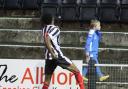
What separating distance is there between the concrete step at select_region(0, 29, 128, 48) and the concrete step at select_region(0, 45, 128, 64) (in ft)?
2.27

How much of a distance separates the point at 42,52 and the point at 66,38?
982mm

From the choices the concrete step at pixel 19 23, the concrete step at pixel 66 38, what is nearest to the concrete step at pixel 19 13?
the concrete step at pixel 19 23

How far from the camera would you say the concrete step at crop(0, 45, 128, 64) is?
1410 centimetres

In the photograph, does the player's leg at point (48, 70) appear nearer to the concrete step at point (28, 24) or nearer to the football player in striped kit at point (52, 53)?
the football player in striped kit at point (52, 53)

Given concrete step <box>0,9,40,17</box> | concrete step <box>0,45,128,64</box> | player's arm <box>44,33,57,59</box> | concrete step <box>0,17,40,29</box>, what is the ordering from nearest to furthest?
1. player's arm <box>44,33,57,59</box>
2. concrete step <box>0,45,128,64</box>
3. concrete step <box>0,17,40,29</box>
4. concrete step <box>0,9,40,17</box>

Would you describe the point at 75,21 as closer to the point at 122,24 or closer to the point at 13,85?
the point at 122,24

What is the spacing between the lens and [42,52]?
14.4 meters

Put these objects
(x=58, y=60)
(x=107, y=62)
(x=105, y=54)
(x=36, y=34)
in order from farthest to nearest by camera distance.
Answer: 1. (x=36, y=34)
2. (x=105, y=54)
3. (x=107, y=62)
4. (x=58, y=60)

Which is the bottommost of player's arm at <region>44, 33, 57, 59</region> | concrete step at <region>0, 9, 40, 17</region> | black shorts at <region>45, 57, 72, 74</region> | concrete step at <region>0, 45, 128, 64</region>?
concrete step at <region>0, 45, 128, 64</region>

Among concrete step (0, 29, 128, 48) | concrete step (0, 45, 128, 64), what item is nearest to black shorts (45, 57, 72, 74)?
concrete step (0, 45, 128, 64)

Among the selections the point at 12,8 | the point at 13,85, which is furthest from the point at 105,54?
the point at 13,85

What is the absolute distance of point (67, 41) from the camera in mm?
15086

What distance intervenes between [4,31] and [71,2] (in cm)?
214

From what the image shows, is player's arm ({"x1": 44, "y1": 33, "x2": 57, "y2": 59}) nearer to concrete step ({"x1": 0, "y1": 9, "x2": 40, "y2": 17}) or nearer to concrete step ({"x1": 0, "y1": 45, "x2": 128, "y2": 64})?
concrete step ({"x1": 0, "y1": 45, "x2": 128, "y2": 64})
